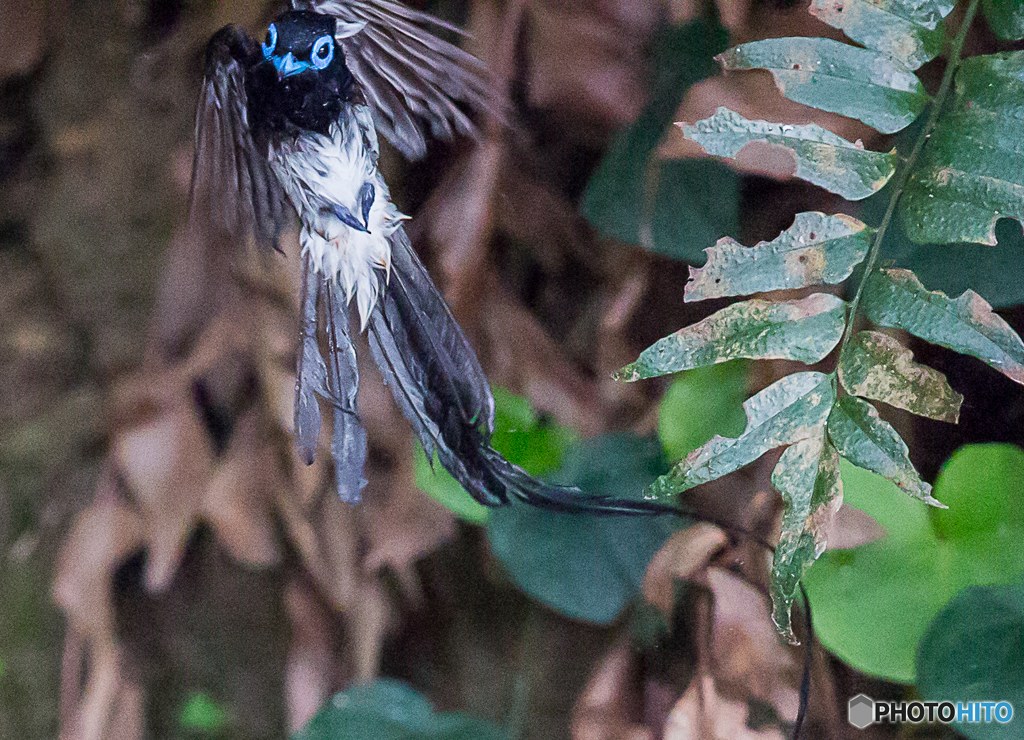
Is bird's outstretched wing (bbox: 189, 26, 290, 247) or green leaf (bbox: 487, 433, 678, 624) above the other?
bird's outstretched wing (bbox: 189, 26, 290, 247)

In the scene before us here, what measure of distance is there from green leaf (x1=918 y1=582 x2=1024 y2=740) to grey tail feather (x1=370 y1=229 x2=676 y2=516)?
0.60ft

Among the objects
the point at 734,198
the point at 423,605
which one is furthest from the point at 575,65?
the point at 423,605

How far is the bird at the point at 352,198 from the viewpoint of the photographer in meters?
0.41

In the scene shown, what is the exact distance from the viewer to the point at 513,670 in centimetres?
46

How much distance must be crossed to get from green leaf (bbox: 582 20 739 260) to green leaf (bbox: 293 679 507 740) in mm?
330

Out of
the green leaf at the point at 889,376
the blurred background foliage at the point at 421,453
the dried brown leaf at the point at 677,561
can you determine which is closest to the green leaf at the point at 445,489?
the blurred background foliage at the point at 421,453

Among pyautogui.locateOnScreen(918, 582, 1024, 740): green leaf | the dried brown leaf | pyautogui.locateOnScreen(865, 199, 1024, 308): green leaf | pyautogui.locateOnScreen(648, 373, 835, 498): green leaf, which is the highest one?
pyautogui.locateOnScreen(865, 199, 1024, 308): green leaf

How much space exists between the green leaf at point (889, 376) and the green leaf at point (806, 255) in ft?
0.14

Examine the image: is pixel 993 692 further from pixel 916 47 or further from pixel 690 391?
pixel 916 47

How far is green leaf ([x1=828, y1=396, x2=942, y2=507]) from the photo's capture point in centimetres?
38

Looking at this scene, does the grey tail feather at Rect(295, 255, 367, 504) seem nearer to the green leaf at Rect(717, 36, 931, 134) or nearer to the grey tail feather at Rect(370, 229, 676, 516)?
the grey tail feather at Rect(370, 229, 676, 516)

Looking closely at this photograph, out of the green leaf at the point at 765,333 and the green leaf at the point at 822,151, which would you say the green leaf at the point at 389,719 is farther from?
the green leaf at the point at 822,151

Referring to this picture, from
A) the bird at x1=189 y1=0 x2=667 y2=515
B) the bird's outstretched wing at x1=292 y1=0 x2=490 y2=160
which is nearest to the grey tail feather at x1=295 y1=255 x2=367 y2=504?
the bird at x1=189 y1=0 x2=667 y2=515

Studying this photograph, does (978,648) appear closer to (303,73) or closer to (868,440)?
(868,440)
